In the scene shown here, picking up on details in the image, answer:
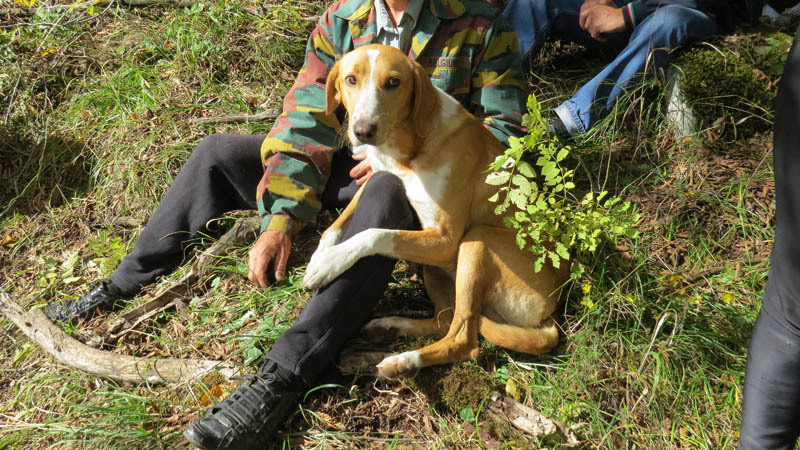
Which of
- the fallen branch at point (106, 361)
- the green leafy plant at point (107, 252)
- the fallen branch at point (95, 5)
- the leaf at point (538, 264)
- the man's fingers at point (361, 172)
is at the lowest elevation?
the fallen branch at point (106, 361)

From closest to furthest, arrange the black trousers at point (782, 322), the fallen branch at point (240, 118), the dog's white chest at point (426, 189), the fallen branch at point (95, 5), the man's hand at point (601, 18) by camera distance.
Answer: the black trousers at point (782, 322), the dog's white chest at point (426, 189), the man's hand at point (601, 18), the fallen branch at point (240, 118), the fallen branch at point (95, 5)

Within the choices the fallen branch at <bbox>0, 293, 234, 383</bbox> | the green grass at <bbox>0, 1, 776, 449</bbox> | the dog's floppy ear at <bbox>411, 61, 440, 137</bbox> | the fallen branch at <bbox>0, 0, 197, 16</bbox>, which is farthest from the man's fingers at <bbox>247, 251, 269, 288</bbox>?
the fallen branch at <bbox>0, 0, 197, 16</bbox>

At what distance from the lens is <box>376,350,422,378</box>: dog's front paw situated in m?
2.31

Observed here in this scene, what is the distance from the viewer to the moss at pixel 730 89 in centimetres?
322

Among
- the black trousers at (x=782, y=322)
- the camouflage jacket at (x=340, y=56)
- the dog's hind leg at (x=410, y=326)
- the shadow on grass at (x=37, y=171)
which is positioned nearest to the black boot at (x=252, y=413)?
the dog's hind leg at (x=410, y=326)

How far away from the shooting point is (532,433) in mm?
2168

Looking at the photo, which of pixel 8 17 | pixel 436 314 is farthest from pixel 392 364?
pixel 8 17

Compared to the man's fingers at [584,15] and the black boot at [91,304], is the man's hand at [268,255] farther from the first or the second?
the man's fingers at [584,15]

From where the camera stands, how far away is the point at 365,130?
2.30 metres

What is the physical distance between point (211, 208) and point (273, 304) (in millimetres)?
670

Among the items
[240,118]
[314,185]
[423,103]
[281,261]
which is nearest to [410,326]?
[281,261]

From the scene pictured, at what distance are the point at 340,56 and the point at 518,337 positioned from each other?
5.41 feet

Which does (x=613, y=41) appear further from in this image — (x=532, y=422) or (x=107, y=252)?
(x=107, y=252)

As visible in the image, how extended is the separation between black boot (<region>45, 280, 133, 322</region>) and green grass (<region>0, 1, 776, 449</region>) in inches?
3.5
